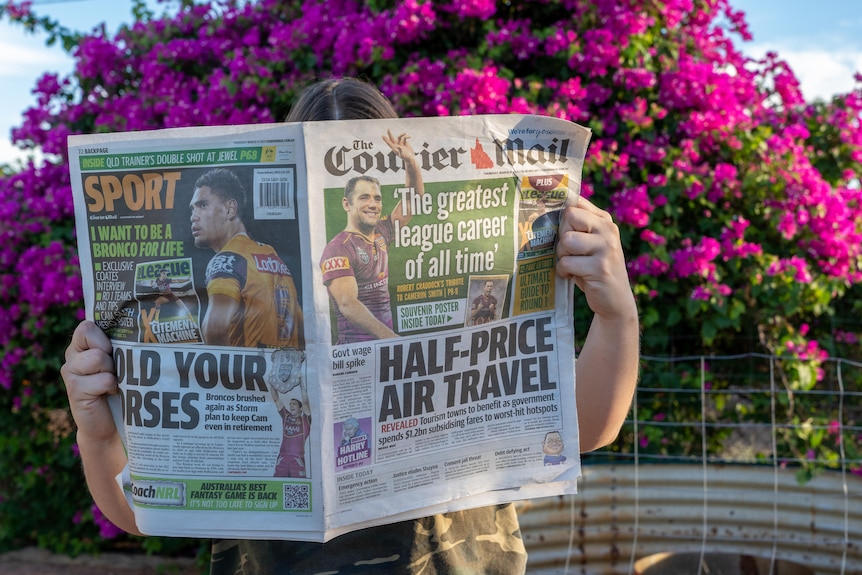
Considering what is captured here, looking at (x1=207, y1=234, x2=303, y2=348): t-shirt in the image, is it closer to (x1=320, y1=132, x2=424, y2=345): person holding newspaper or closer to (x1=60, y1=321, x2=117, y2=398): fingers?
(x1=320, y1=132, x2=424, y2=345): person holding newspaper

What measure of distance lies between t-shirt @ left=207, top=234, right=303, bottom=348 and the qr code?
20 centimetres

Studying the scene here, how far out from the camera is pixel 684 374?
10.2ft

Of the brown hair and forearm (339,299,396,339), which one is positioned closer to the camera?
forearm (339,299,396,339)

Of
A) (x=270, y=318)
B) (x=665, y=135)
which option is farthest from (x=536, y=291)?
(x=665, y=135)

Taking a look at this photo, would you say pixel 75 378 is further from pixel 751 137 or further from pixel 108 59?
pixel 108 59

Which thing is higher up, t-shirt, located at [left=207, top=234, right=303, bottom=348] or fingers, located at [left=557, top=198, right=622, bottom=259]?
fingers, located at [left=557, top=198, right=622, bottom=259]

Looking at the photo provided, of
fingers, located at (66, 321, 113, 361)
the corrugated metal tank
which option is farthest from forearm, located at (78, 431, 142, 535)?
the corrugated metal tank

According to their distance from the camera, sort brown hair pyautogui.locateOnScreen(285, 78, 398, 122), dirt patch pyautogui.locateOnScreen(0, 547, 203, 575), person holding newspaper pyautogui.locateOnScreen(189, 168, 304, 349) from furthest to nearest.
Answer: dirt patch pyautogui.locateOnScreen(0, 547, 203, 575)
brown hair pyautogui.locateOnScreen(285, 78, 398, 122)
person holding newspaper pyautogui.locateOnScreen(189, 168, 304, 349)

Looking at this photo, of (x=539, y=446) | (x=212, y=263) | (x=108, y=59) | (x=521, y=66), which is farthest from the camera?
(x=108, y=59)

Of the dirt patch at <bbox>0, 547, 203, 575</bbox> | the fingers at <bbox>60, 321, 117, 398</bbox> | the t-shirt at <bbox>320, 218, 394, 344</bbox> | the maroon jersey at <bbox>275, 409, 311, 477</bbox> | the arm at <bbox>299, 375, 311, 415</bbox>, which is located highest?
the t-shirt at <bbox>320, 218, 394, 344</bbox>

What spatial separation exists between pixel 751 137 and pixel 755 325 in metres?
0.78

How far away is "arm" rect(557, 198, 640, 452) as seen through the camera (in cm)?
117

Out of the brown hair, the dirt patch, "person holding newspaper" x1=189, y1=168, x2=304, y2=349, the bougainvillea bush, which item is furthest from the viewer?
the dirt patch

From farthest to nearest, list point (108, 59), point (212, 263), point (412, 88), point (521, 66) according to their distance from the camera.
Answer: point (108, 59)
point (521, 66)
point (412, 88)
point (212, 263)
